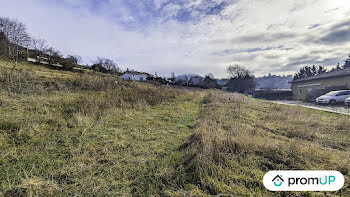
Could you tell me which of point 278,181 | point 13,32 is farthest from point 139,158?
point 13,32

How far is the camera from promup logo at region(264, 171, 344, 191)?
1.95 meters

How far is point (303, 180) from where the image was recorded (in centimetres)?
210

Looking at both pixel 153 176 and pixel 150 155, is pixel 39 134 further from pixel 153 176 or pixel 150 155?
pixel 153 176

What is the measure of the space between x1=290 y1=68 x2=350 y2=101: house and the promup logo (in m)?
21.9

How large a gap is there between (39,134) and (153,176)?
3821mm

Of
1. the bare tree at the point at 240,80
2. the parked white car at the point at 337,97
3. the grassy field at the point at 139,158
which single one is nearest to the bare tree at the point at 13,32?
the grassy field at the point at 139,158

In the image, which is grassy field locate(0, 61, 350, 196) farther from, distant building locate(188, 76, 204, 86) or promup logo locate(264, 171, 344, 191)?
distant building locate(188, 76, 204, 86)

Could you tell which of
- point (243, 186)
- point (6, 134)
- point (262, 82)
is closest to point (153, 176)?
point (243, 186)

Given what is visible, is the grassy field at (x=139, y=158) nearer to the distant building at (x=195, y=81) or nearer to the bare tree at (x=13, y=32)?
the bare tree at (x=13, y=32)

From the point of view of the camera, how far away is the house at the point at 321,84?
15.2m

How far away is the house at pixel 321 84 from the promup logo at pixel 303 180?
71.7 ft

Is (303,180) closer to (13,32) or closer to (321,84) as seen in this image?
(321,84)

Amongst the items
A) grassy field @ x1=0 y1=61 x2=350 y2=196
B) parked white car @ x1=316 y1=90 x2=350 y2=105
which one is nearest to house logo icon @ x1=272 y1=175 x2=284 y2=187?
grassy field @ x1=0 y1=61 x2=350 y2=196

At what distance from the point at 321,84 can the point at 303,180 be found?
23.7 meters
